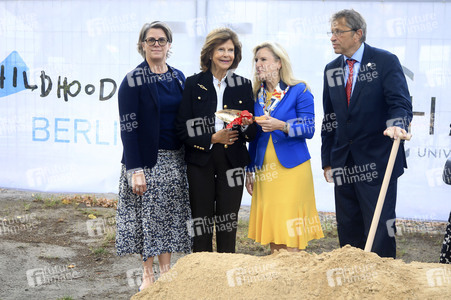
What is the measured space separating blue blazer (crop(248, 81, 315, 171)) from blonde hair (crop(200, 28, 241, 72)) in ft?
1.35

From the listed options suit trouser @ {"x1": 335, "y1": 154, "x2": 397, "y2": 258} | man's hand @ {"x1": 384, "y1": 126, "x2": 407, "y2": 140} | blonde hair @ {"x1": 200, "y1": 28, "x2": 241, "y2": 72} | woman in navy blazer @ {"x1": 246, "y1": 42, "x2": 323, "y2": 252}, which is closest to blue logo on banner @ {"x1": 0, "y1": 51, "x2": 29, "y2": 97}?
blonde hair @ {"x1": 200, "y1": 28, "x2": 241, "y2": 72}

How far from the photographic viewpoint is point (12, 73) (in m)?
6.70

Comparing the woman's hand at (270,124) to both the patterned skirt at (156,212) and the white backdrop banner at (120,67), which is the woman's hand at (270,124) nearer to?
the patterned skirt at (156,212)

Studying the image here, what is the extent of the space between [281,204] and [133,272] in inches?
67.7

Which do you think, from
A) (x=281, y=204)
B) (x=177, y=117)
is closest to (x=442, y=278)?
(x=281, y=204)

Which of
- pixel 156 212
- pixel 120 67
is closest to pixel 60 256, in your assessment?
pixel 156 212

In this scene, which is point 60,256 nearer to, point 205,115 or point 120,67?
point 205,115

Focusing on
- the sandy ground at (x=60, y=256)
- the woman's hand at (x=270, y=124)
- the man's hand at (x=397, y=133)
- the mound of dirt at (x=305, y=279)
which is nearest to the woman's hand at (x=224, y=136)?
the woman's hand at (x=270, y=124)

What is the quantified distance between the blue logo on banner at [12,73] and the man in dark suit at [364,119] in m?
4.80

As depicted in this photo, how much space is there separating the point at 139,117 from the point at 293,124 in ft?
3.56

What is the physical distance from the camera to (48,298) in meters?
3.75

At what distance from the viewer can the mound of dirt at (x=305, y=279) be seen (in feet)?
6.43

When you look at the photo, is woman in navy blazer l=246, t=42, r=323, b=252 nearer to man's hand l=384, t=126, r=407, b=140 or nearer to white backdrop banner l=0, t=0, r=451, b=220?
man's hand l=384, t=126, r=407, b=140

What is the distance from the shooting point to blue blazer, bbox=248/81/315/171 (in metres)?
3.51
